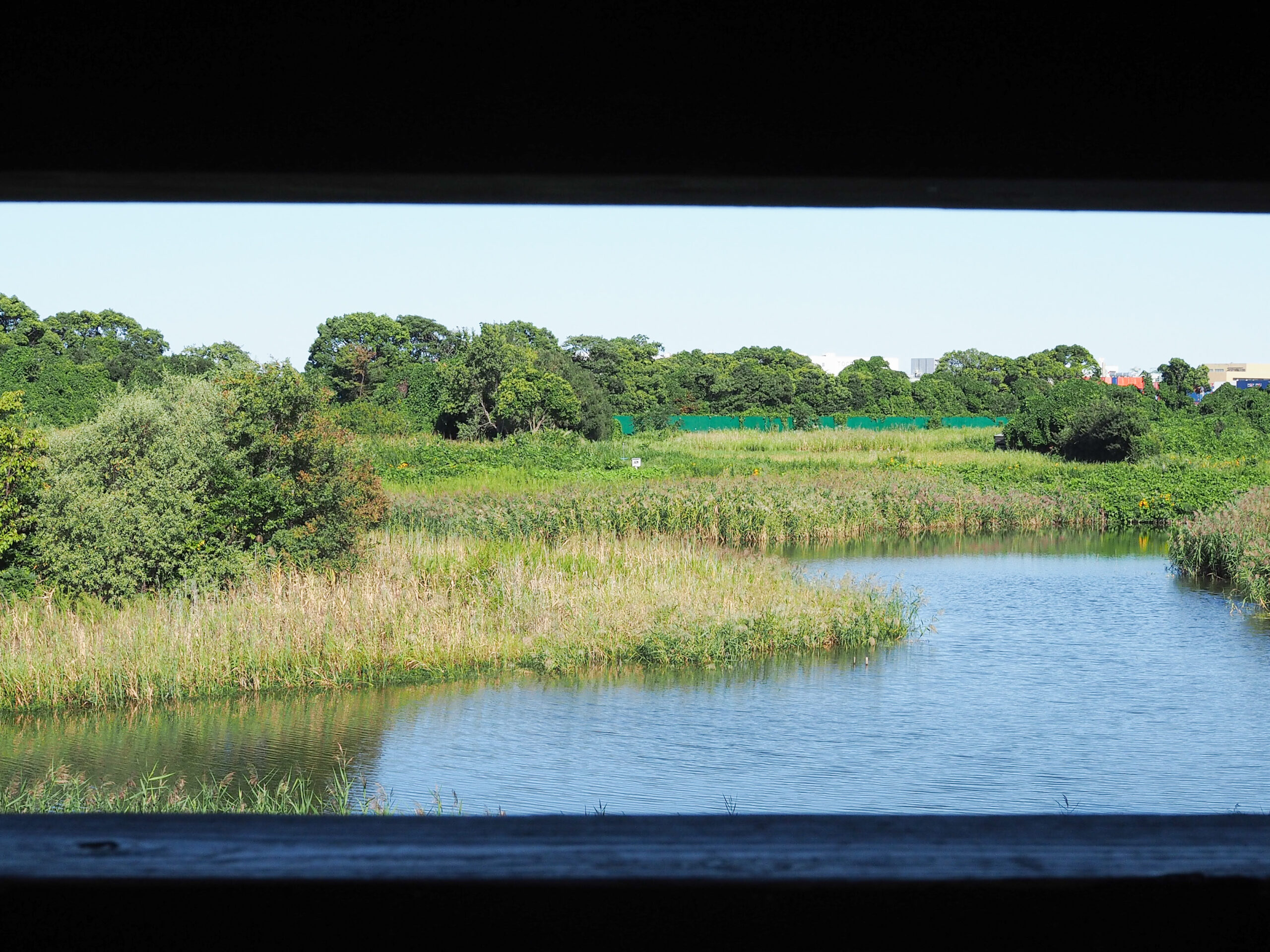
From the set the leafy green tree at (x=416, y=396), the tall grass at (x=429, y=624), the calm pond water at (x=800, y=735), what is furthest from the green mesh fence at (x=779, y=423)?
the calm pond water at (x=800, y=735)

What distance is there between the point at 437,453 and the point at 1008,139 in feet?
88.4

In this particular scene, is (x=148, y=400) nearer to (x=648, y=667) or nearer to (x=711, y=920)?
(x=648, y=667)

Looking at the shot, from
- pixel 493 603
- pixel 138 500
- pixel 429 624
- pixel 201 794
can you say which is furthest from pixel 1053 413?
pixel 201 794

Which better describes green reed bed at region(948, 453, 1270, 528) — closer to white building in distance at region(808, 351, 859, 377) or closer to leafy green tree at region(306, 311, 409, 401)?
leafy green tree at region(306, 311, 409, 401)

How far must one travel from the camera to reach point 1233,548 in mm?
16656

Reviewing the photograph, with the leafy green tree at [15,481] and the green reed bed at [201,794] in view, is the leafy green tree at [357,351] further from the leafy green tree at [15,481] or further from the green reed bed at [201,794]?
the green reed bed at [201,794]

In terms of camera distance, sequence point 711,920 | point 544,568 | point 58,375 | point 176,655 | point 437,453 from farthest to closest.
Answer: point 58,375, point 437,453, point 544,568, point 176,655, point 711,920

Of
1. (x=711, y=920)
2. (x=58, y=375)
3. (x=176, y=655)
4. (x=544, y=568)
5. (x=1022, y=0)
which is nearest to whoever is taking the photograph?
(x=711, y=920)

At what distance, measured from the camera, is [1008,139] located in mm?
1530

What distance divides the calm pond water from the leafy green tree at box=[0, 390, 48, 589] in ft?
6.75

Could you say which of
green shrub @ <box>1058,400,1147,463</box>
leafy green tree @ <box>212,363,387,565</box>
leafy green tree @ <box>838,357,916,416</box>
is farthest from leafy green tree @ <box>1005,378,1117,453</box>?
leafy green tree @ <box>212,363,387,565</box>

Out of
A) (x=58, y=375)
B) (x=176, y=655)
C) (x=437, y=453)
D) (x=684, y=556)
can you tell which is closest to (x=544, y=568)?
(x=684, y=556)

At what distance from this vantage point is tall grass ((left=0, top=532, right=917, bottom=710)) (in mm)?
10172

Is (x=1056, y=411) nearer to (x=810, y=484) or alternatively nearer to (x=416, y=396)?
(x=810, y=484)
